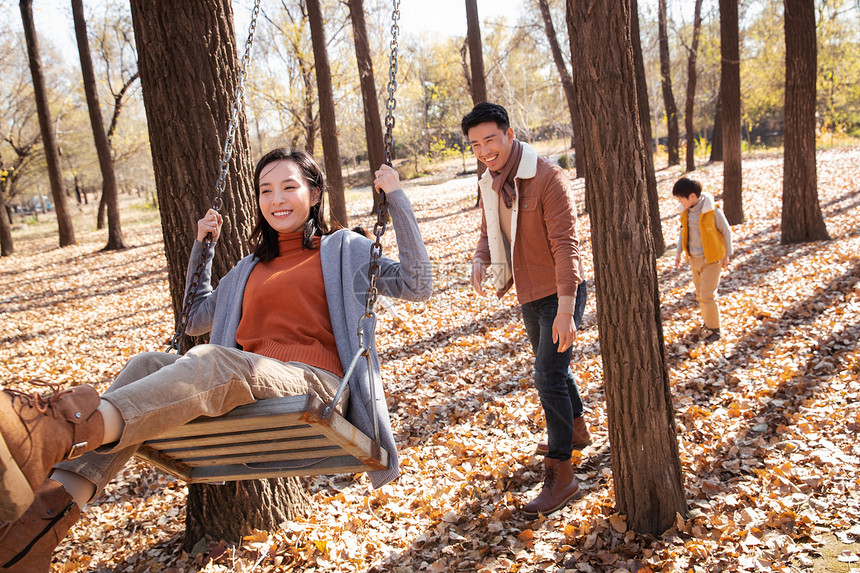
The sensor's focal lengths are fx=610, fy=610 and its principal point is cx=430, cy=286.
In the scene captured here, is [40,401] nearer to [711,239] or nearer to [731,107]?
[711,239]

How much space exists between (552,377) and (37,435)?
247cm

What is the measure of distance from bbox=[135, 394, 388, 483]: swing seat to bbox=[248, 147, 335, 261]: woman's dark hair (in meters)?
1.00

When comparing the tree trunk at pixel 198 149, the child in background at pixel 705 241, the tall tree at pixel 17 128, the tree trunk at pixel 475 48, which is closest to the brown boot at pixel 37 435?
the tree trunk at pixel 198 149

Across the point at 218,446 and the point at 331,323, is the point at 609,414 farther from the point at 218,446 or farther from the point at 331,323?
the point at 218,446

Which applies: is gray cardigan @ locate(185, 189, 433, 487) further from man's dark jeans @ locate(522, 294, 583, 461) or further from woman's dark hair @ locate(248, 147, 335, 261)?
man's dark jeans @ locate(522, 294, 583, 461)

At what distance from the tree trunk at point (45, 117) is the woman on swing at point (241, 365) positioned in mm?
17122

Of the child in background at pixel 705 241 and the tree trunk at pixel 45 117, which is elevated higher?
the tree trunk at pixel 45 117

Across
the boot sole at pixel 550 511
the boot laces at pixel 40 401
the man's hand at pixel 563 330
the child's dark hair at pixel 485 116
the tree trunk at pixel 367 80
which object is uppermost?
the tree trunk at pixel 367 80

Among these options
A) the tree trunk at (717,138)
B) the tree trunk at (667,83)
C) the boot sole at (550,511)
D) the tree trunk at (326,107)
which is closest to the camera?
the boot sole at (550,511)

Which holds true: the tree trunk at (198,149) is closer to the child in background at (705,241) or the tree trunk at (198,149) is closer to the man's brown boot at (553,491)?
the man's brown boot at (553,491)

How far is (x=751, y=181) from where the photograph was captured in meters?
17.0

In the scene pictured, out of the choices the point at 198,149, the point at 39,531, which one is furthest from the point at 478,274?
the point at 39,531

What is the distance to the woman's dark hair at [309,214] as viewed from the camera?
3.17m

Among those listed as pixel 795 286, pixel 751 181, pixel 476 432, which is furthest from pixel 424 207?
pixel 476 432
